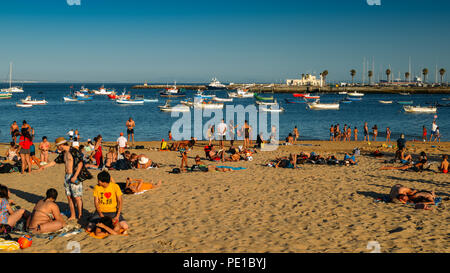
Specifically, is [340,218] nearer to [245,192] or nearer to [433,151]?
[245,192]

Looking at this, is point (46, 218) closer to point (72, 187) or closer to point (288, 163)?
point (72, 187)

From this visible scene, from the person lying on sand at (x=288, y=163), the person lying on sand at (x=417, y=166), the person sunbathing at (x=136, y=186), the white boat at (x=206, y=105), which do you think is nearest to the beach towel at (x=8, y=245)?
the person sunbathing at (x=136, y=186)

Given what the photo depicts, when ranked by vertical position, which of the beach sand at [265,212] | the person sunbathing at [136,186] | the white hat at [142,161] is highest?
the white hat at [142,161]

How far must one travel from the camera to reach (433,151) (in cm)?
1928

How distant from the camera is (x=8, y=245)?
6.20 metres

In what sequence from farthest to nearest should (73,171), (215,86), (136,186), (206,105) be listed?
(215,86)
(206,105)
(136,186)
(73,171)

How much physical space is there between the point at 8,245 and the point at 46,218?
901mm

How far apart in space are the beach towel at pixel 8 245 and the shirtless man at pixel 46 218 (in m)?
0.63

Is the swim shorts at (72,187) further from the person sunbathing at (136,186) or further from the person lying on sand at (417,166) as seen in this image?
the person lying on sand at (417,166)

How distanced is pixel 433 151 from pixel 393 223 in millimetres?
14161

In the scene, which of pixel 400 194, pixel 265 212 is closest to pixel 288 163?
pixel 400 194

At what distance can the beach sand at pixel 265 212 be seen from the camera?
6402mm
